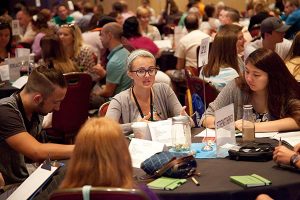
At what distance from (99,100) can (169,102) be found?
254 cm

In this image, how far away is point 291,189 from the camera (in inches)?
116

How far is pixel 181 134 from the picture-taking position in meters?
3.61

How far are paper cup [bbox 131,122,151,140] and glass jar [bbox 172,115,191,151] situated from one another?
0.17 meters

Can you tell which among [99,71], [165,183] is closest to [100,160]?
[165,183]

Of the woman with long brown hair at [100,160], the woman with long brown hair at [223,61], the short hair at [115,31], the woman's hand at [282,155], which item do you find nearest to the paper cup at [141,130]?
the woman's hand at [282,155]

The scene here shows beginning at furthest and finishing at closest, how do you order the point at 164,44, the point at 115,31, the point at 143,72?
1. the point at 164,44
2. the point at 115,31
3. the point at 143,72

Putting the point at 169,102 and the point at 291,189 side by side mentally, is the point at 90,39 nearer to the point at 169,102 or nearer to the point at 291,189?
the point at 169,102

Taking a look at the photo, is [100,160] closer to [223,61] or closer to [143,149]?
[143,149]

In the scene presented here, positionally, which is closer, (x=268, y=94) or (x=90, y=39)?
(x=268, y=94)

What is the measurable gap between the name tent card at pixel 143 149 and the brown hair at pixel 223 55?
7.98 feet

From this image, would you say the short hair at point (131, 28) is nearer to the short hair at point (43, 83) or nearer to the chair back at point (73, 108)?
the chair back at point (73, 108)

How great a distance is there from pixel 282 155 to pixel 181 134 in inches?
26.2

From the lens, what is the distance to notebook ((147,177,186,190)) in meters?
2.92

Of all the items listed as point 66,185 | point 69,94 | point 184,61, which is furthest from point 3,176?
point 184,61
